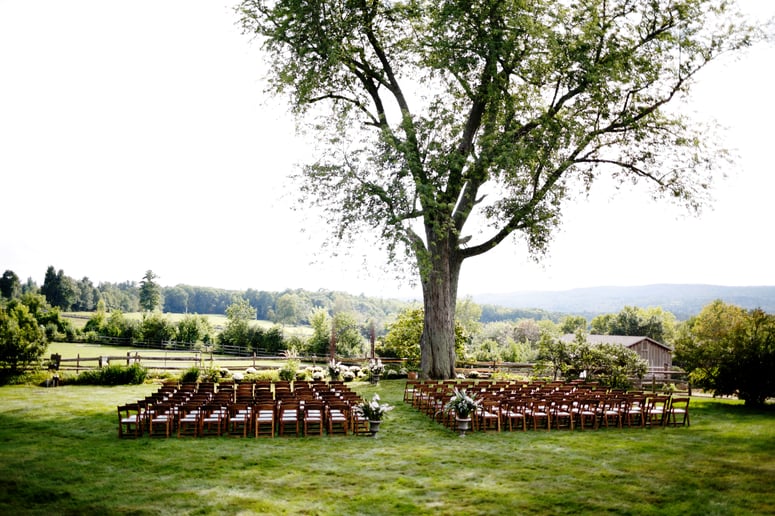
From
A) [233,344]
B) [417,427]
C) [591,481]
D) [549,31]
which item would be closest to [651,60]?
[549,31]

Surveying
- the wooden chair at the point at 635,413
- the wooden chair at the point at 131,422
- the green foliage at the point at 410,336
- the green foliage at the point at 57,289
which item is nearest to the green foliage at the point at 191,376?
the wooden chair at the point at 131,422

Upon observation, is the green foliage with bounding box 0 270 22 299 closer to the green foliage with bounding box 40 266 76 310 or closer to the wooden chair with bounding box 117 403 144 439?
the green foliage with bounding box 40 266 76 310

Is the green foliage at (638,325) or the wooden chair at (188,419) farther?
the green foliage at (638,325)

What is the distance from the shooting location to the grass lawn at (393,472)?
7.86 m

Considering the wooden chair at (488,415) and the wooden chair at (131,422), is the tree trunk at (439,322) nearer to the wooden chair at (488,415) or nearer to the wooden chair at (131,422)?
the wooden chair at (488,415)

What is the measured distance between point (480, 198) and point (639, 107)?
24.3 ft

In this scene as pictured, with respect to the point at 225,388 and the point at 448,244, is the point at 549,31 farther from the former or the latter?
the point at 225,388

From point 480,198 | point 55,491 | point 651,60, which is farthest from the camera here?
point 480,198

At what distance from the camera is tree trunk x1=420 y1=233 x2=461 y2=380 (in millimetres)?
23453

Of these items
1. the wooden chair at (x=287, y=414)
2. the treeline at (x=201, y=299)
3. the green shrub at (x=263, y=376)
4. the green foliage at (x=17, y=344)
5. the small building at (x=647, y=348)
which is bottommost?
the small building at (x=647, y=348)

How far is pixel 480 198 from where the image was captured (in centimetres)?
2431

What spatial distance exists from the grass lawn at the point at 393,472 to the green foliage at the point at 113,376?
8.05 meters

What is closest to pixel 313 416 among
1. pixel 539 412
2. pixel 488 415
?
pixel 488 415

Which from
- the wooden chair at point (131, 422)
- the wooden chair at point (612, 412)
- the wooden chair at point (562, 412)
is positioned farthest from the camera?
the wooden chair at point (612, 412)
